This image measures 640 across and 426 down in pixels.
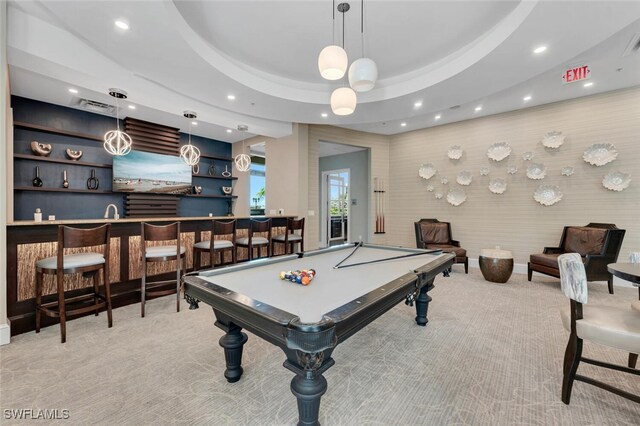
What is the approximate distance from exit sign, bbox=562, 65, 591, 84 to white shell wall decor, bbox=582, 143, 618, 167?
1308mm

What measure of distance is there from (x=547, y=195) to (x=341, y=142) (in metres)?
4.31

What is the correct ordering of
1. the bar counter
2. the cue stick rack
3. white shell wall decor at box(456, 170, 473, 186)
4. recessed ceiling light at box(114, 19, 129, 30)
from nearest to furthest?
recessed ceiling light at box(114, 19, 129, 30), the bar counter, white shell wall decor at box(456, 170, 473, 186), the cue stick rack

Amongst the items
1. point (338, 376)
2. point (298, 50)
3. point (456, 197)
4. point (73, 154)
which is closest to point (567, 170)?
point (456, 197)

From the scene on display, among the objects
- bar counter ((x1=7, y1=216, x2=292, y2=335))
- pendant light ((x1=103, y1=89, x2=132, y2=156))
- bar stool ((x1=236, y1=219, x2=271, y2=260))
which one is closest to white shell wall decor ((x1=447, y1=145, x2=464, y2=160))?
bar stool ((x1=236, y1=219, x2=271, y2=260))

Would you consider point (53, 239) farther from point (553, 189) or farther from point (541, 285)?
point (553, 189)

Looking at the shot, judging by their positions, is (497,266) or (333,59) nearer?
(333,59)

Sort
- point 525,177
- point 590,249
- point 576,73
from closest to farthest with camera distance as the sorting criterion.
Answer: point 576,73
point 590,249
point 525,177

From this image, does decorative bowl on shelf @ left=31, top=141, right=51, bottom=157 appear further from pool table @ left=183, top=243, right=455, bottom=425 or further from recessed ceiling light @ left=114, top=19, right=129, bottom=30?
A: pool table @ left=183, top=243, right=455, bottom=425

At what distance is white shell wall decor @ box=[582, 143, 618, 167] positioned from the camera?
14.1 feet

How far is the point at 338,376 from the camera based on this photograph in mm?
1987

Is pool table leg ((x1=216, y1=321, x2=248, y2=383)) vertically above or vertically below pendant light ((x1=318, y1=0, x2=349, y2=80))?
below

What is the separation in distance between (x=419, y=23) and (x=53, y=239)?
465cm

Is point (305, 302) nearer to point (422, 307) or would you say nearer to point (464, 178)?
point (422, 307)

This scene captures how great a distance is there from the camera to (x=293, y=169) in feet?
19.2
